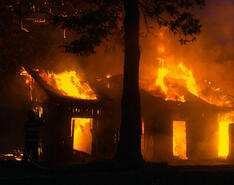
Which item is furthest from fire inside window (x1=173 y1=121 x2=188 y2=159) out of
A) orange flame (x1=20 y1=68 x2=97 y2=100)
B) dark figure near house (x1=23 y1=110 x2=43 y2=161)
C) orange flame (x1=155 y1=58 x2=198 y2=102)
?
dark figure near house (x1=23 y1=110 x2=43 y2=161)

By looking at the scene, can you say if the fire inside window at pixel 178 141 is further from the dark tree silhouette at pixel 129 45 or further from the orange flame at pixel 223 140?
the dark tree silhouette at pixel 129 45

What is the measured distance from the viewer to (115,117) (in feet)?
77.2

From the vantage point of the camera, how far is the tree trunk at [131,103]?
14.6m

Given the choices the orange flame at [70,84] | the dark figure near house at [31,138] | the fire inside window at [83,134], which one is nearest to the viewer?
the dark figure near house at [31,138]

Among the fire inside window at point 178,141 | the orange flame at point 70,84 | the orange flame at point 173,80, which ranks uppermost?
the orange flame at point 173,80

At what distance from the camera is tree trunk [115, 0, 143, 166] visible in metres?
14.6

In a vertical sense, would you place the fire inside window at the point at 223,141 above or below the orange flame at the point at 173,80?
below

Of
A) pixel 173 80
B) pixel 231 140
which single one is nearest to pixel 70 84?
pixel 173 80

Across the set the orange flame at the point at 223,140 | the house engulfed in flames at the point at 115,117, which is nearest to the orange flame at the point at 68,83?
the house engulfed in flames at the point at 115,117

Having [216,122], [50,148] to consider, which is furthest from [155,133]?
[50,148]

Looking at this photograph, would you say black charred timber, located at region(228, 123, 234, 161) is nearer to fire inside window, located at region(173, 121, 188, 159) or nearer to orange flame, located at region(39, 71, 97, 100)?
fire inside window, located at region(173, 121, 188, 159)

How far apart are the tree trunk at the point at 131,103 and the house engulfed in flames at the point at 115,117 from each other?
6.31 meters

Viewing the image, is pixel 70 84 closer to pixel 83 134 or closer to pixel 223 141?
pixel 83 134

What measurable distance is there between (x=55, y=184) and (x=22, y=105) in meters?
13.3
